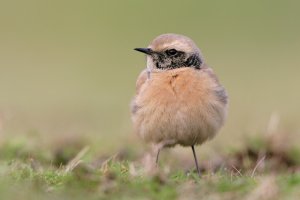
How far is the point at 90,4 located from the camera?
1213 inches

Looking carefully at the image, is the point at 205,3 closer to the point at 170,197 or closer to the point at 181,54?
the point at 181,54

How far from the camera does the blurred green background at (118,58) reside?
1434 cm

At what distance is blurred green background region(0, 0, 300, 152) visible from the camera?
14.3 metres

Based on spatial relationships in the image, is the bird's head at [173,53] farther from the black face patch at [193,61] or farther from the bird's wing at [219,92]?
the bird's wing at [219,92]

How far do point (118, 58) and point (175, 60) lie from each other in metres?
14.5

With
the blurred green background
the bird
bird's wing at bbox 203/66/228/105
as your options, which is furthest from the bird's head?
the blurred green background

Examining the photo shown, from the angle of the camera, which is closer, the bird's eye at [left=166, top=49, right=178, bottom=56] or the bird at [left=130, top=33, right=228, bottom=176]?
the bird at [left=130, top=33, right=228, bottom=176]

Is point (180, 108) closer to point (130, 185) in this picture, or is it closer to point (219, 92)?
point (219, 92)

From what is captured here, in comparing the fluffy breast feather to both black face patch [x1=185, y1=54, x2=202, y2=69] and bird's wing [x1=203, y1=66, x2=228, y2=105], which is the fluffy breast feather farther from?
black face patch [x1=185, y1=54, x2=202, y2=69]

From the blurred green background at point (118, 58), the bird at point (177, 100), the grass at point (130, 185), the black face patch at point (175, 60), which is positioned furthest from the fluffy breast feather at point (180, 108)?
the blurred green background at point (118, 58)

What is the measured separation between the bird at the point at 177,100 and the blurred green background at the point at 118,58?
165 cm

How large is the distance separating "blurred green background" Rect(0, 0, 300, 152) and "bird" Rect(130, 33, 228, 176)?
1.65 metres

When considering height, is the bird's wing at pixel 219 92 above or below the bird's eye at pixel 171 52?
below

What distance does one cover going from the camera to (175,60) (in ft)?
31.6
